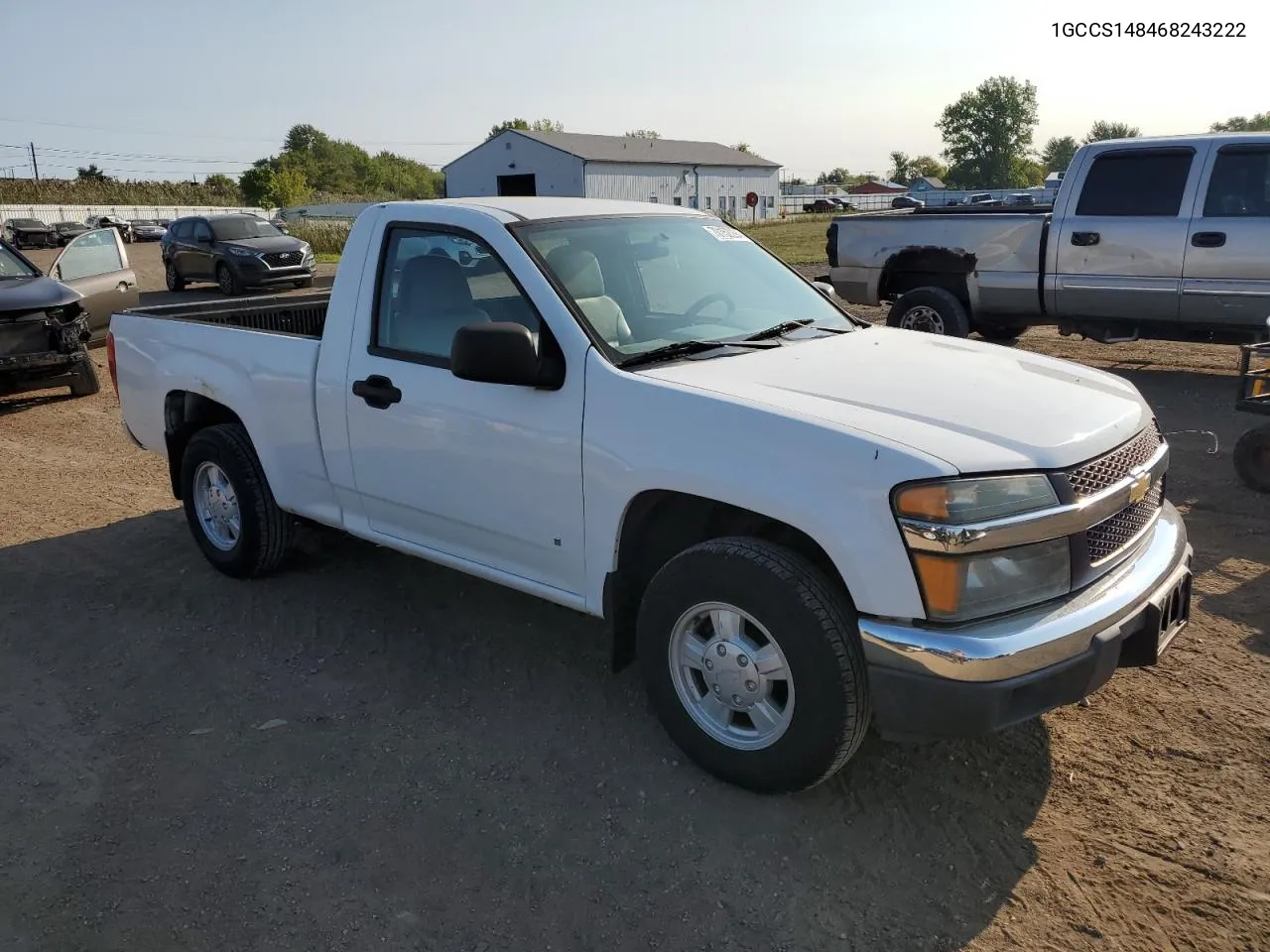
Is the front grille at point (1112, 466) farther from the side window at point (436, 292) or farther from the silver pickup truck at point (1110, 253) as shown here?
the silver pickup truck at point (1110, 253)

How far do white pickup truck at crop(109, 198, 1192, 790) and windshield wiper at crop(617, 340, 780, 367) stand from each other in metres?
0.01

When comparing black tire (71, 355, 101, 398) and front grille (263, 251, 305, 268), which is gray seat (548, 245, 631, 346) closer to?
black tire (71, 355, 101, 398)

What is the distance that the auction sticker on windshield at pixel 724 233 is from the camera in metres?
4.66

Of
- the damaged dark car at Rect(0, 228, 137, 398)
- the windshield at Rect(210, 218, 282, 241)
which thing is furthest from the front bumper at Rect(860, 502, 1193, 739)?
the windshield at Rect(210, 218, 282, 241)

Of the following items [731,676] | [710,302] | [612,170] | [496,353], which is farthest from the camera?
[612,170]

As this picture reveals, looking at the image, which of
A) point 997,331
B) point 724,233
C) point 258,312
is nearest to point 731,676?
point 724,233

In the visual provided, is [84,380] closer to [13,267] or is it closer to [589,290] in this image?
[13,267]

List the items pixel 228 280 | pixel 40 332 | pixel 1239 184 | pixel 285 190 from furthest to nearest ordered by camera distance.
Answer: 1. pixel 285 190
2. pixel 228 280
3. pixel 40 332
4. pixel 1239 184

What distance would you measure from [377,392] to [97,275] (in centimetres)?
983

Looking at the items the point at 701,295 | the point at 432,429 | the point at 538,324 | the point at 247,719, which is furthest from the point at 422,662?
the point at 701,295

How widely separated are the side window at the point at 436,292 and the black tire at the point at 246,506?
50.0 inches

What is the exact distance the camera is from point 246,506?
518cm

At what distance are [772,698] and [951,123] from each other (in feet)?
416

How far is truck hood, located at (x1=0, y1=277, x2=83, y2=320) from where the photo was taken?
391 inches
